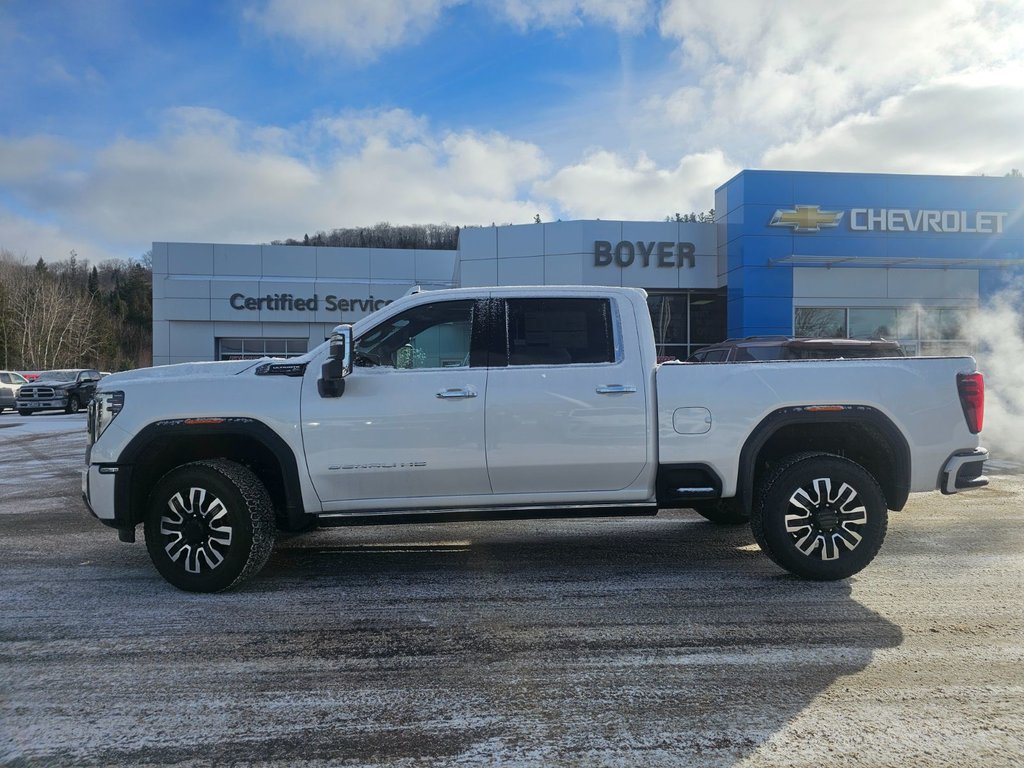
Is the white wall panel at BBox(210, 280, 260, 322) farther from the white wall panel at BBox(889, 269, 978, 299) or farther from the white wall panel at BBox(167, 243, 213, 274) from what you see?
the white wall panel at BBox(889, 269, 978, 299)

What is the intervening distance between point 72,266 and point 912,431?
4637 inches

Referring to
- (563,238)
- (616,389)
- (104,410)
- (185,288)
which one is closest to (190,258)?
(185,288)

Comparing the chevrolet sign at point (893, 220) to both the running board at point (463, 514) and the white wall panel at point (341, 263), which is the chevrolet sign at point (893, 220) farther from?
Answer: the running board at point (463, 514)

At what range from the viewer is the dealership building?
22.3 metres

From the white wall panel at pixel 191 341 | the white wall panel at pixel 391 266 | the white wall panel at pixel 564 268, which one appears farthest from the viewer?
the white wall panel at pixel 391 266

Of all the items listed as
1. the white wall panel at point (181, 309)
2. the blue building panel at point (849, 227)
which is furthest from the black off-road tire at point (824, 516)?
the white wall panel at point (181, 309)

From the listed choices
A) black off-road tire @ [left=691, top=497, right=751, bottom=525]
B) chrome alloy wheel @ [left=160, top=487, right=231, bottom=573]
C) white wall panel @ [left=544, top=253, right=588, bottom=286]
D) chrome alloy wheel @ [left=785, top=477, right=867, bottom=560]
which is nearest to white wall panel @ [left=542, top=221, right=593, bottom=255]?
white wall panel @ [left=544, top=253, right=588, bottom=286]

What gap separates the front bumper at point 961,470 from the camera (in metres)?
4.86

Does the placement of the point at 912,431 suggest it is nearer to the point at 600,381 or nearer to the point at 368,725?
the point at 600,381

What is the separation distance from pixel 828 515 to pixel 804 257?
19539 mm

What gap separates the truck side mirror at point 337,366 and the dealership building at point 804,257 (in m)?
18.6

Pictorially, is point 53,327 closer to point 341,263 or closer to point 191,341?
point 191,341

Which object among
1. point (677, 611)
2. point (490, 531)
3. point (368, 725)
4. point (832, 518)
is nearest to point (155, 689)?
point (368, 725)

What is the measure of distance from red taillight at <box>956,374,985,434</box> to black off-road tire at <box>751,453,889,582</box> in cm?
84
